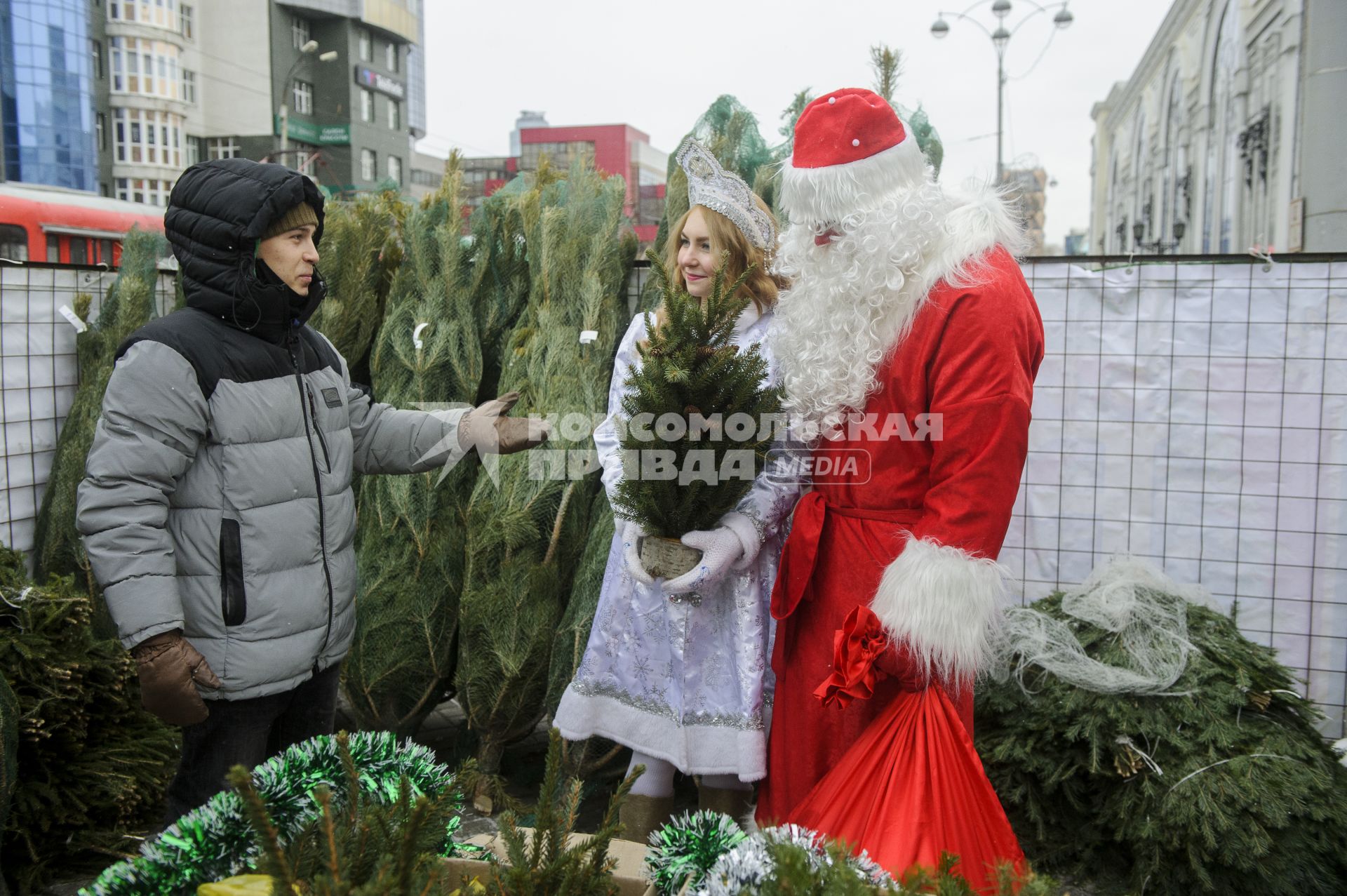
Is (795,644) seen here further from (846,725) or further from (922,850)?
(922,850)

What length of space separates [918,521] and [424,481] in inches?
82.1

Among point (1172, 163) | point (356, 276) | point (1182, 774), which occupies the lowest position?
point (1182, 774)

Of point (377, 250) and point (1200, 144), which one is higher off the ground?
point (1200, 144)

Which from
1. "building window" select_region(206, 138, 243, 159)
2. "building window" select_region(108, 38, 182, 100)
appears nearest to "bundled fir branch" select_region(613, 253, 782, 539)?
"building window" select_region(108, 38, 182, 100)

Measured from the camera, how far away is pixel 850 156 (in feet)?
7.23

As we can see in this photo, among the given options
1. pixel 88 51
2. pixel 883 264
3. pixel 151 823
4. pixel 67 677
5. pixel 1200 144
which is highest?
pixel 88 51

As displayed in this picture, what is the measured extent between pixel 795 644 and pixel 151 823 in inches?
89.7

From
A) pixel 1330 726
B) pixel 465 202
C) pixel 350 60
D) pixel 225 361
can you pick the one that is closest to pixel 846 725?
pixel 225 361

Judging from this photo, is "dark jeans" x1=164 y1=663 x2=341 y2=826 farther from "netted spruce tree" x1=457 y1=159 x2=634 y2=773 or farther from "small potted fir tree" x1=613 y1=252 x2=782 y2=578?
"netted spruce tree" x1=457 y1=159 x2=634 y2=773

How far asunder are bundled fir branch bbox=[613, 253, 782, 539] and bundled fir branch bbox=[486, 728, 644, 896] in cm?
103

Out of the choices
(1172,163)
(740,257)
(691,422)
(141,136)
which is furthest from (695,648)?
(141,136)

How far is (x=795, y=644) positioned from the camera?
7.72ft

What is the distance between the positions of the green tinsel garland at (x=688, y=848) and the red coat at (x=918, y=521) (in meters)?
0.71

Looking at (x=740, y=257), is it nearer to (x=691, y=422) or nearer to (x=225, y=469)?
(x=691, y=422)
